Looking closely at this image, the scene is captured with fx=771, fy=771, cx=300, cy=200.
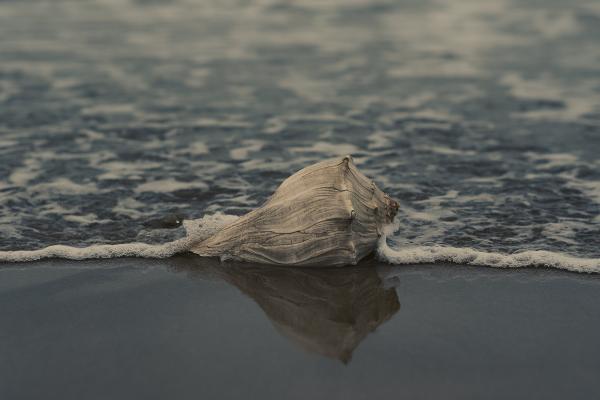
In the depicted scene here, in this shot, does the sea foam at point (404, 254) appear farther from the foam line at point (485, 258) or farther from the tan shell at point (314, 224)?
the tan shell at point (314, 224)

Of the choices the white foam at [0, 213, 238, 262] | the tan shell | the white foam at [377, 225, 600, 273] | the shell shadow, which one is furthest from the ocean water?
the shell shadow

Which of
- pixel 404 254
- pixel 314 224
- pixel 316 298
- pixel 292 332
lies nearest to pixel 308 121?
pixel 404 254

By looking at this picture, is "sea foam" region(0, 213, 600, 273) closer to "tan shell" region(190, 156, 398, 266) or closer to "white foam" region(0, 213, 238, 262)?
"white foam" region(0, 213, 238, 262)

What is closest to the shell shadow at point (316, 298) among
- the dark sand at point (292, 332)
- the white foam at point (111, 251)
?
the dark sand at point (292, 332)

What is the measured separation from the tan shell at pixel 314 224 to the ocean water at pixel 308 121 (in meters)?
0.48

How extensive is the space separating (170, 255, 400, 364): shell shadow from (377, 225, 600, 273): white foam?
9.5 inches

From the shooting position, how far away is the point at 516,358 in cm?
417

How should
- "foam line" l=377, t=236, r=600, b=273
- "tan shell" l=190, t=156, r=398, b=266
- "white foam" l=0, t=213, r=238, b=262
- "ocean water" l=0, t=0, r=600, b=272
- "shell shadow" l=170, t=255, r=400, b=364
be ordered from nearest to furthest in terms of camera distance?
1. "shell shadow" l=170, t=255, r=400, b=364
2. "tan shell" l=190, t=156, r=398, b=266
3. "foam line" l=377, t=236, r=600, b=273
4. "white foam" l=0, t=213, r=238, b=262
5. "ocean water" l=0, t=0, r=600, b=272

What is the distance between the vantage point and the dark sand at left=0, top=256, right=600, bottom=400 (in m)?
3.94

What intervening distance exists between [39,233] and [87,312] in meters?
1.58

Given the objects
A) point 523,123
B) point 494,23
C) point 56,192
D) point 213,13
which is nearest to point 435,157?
point 523,123

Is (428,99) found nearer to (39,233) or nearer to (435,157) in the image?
(435,157)

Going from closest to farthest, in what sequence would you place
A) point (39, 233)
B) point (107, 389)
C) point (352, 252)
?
point (107, 389) → point (352, 252) → point (39, 233)

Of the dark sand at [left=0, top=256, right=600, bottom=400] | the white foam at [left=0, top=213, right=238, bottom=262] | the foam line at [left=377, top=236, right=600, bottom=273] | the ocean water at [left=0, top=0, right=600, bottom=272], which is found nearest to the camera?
the dark sand at [left=0, top=256, right=600, bottom=400]
